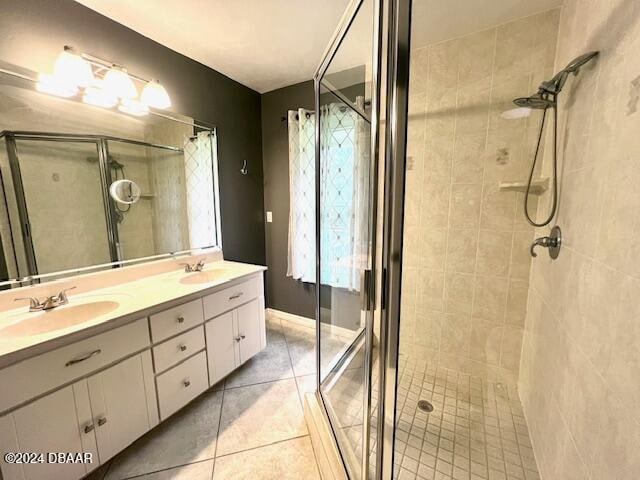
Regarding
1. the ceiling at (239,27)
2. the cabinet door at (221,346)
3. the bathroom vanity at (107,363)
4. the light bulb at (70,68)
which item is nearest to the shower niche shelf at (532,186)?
the ceiling at (239,27)

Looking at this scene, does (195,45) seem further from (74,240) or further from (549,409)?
(549,409)

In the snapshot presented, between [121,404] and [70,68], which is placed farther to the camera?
[70,68]

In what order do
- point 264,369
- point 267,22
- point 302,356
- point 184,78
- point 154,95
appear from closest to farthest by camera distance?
point 267,22 → point 154,95 → point 184,78 → point 264,369 → point 302,356

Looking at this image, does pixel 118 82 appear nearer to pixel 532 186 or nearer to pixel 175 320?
pixel 175 320

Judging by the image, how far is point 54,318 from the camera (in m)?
1.24

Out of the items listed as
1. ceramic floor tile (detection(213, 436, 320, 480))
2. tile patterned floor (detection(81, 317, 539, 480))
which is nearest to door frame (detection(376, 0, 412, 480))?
tile patterned floor (detection(81, 317, 539, 480))

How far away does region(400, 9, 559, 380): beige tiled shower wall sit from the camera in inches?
58.3

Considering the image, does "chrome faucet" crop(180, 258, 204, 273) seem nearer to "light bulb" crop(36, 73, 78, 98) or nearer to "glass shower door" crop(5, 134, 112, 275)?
"glass shower door" crop(5, 134, 112, 275)

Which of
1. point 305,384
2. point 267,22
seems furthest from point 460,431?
point 267,22

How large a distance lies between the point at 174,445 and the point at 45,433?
0.60 m

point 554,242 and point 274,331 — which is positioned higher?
Result: point 554,242

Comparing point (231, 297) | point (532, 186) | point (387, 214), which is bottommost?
point (231, 297)

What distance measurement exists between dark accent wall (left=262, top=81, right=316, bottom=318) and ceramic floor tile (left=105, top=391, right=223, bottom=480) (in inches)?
47.9

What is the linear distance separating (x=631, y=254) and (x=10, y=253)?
2334 millimetres
